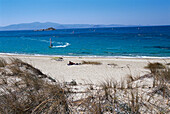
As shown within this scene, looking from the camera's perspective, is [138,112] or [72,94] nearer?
[138,112]

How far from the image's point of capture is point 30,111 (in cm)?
285

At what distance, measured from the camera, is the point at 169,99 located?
329 cm

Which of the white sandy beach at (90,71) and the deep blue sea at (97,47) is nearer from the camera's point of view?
the white sandy beach at (90,71)

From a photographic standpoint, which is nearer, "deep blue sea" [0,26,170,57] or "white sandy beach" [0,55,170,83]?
"white sandy beach" [0,55,170,83]

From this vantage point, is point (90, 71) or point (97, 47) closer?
point (90, 71)

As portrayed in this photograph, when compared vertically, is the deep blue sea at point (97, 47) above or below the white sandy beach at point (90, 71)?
below

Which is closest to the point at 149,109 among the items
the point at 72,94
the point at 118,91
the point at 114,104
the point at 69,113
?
the point at 114,104

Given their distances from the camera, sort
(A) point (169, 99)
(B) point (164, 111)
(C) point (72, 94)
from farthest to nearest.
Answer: (C) point (72, 94) < (A) point (169, 99) < (B) point (164, 111)

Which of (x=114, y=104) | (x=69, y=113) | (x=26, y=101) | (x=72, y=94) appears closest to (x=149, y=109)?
(x=114, y=104)

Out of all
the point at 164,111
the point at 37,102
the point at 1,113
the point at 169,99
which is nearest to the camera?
the point at 1,113

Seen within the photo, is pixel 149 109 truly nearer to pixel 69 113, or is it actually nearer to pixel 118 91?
pixel 118 91

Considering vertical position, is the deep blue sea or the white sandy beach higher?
the white sandy beach

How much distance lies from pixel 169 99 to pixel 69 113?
202cm

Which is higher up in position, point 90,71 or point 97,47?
point 90,71
